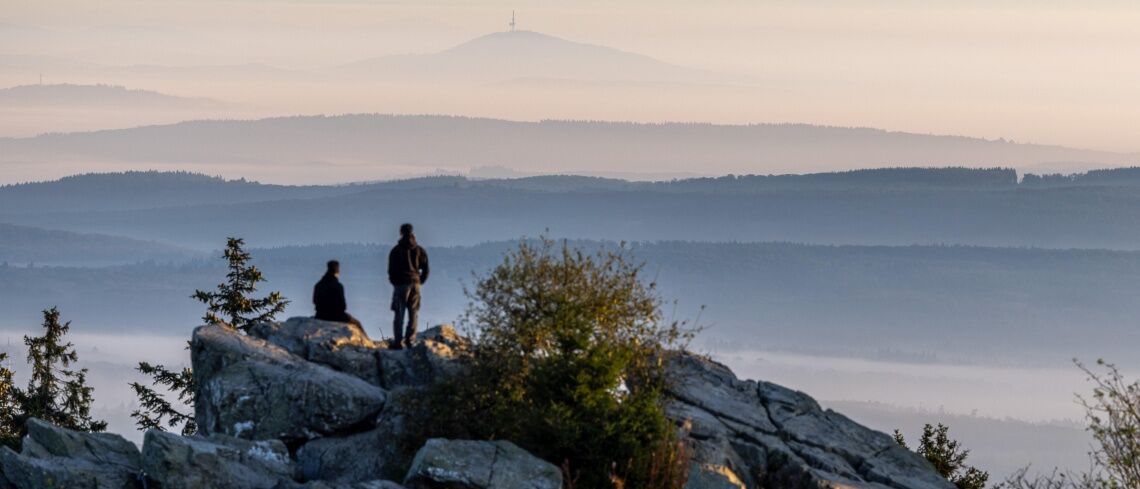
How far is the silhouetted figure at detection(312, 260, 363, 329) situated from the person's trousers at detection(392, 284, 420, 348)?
43.0 inches

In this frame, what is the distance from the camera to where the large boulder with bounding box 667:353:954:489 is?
3538 cm

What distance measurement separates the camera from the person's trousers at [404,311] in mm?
41406

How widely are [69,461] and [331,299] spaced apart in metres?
11.2

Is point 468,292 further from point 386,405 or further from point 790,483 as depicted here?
point 790,483

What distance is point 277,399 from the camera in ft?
117

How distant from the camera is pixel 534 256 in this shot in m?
37.4

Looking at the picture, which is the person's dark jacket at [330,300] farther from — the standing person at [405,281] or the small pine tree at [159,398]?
the small pine tree at [159,398]

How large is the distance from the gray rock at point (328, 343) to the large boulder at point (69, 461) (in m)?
6.82

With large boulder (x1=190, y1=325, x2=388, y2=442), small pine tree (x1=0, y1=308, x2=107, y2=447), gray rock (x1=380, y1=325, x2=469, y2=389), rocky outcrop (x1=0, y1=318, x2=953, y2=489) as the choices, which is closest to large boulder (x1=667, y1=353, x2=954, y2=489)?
rocky outcrop (x1=0, y1=318, x2=953, y2=489)

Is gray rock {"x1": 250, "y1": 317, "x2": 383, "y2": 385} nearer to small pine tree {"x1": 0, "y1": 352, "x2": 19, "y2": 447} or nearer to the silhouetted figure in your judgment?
the silhouetted figure

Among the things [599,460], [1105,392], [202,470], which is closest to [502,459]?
[599,460]

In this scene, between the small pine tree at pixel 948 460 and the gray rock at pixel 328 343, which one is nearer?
the gray rock at pixel 328 343

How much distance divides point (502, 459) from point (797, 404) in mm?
11830

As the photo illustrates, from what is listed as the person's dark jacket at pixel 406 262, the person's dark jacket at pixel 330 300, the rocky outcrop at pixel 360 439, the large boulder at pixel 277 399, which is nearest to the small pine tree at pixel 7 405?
the person's dark jacket at pixel 330 300
